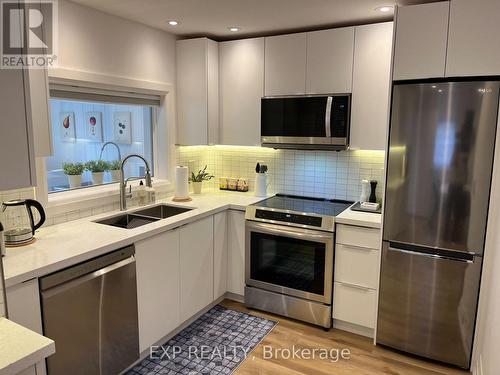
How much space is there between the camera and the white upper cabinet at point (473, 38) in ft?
7.28

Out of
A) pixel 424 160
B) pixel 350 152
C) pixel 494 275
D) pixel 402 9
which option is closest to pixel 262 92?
pixel 350 152

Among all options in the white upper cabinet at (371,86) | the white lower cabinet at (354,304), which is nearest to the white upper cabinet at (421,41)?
the white upper cabinet at (371,86)

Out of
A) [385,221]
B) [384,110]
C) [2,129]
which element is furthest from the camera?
[384,110]

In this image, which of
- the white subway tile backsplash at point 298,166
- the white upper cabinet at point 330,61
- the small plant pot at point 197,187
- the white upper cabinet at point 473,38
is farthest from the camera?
the small plant pot at point 197,187

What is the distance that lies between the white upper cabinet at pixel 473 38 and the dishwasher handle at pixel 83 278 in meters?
2.32

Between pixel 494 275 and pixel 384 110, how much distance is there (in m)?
1.36

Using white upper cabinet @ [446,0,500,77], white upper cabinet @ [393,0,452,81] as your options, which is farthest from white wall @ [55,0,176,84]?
white upper cabinet @ [446,0,500,77]

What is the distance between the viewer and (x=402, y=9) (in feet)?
7.93

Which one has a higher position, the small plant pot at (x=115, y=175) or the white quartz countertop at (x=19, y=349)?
the small plant pot at (x=115, y=175)

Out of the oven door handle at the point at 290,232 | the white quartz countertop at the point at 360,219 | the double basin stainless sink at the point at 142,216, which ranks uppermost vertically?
the white quartz countertop at the point at 360,219

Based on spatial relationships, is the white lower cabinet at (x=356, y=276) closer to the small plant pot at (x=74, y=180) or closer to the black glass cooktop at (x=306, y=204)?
the black glass cooktop at (x=306, y=204)

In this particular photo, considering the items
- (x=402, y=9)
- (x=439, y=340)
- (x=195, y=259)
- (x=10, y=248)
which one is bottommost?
(x=439, y=340)

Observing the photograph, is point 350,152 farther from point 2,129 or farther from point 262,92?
point 2,129

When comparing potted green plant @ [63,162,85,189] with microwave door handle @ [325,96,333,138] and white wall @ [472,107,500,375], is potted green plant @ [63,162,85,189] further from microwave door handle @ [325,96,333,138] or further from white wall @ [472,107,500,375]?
white wall @ [472,107,500,375]
